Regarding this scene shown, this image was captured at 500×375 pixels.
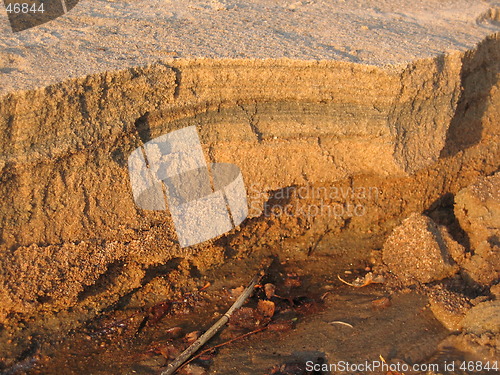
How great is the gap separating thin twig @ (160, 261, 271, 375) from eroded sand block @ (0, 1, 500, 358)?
0.23 meters

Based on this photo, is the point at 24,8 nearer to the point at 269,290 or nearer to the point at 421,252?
the point at 269,290

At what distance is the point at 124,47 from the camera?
2.38m

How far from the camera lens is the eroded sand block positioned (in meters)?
2.10

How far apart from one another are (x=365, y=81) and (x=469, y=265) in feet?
3.76

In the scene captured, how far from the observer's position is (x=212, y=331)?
234cm

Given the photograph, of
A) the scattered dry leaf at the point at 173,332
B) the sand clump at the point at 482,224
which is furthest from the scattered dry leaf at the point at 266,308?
the sand clump at the point at 482,224

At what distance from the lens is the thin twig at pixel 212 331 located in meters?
2.18

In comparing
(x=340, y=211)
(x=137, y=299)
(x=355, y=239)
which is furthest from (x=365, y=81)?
(x=137, y=299)

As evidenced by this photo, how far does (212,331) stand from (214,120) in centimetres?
100

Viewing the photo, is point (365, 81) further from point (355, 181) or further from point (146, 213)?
point (146, 213)

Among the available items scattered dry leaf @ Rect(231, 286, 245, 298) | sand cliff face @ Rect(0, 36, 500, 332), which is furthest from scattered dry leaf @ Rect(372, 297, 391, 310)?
scattered dry leaf @ Rect(231, 286, 245, 298)

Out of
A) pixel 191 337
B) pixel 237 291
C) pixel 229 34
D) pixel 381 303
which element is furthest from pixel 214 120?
pixel 381 303

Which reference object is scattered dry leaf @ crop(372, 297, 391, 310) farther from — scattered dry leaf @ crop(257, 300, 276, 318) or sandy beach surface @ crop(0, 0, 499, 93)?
sandy beach surface @ crop(0, 0, 499, 93)

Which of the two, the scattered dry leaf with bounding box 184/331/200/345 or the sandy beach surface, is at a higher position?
the sandy beach surface
